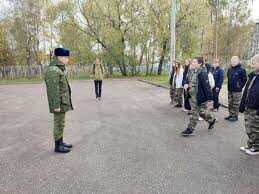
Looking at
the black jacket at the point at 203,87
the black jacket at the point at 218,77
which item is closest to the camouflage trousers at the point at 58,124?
the black jacket at the point at 203,87

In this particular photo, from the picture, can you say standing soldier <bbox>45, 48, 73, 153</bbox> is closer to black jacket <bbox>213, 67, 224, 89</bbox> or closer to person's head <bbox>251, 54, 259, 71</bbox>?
person's head <bbox>251, 54, 259, 71</bbox>

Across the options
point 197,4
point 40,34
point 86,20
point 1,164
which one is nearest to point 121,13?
point 86,20

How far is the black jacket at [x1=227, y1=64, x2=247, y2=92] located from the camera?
7387mm

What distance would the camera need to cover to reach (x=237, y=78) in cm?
740

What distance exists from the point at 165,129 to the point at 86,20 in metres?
25.2

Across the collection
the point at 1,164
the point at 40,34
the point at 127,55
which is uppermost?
the point at 40,34

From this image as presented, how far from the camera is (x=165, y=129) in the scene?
272 inches

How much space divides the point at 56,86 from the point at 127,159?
1850 millimetres

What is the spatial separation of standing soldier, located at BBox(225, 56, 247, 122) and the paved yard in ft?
1.49

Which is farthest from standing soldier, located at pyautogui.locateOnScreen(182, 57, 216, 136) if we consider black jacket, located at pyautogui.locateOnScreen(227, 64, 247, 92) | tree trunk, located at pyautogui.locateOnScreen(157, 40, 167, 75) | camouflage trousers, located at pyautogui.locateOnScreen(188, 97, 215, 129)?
tree trunk, located at pyautogui.locateOnScreen(157, 40, 167, 75)

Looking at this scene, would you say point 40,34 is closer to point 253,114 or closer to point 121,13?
point 121,13

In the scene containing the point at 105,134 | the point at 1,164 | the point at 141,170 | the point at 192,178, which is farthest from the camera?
the point at 105,134

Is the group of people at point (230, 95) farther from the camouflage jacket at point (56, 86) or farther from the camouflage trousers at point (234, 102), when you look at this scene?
the camouflage jacket at point (56, 86)

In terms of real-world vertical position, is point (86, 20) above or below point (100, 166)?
above
